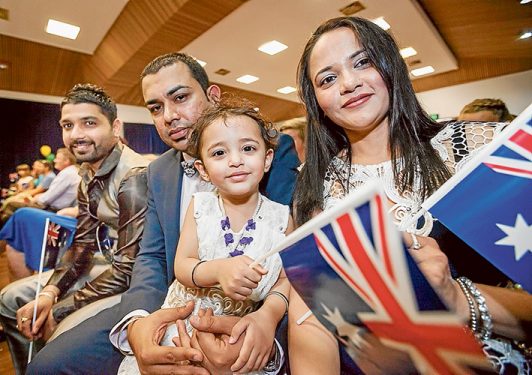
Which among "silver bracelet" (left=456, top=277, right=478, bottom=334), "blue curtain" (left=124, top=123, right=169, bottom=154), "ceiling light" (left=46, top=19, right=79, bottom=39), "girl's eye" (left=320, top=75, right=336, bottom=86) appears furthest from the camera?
"blue curtain" (left=124, top=123, right=169, bottom=154)

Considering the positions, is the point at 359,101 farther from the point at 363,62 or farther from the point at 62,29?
the point at 62,29

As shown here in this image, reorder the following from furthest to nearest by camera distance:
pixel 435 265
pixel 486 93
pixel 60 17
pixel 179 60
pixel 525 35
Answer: pixel 486 93 → pixel 525 35 → pixel 60 17 → pixel 179 60 → pixel 435 265

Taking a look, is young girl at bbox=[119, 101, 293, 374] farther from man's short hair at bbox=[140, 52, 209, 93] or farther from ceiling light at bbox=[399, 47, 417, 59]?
ceiling light at bbox=[399, 47, 417, 59]

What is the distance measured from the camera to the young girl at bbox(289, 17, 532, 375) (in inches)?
35.7

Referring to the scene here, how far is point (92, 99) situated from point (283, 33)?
452cm

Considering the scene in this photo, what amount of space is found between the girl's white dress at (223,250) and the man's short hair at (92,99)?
1.32 metres

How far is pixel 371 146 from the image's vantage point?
45.1 inches

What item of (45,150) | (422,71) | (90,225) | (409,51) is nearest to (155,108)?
(90,225)

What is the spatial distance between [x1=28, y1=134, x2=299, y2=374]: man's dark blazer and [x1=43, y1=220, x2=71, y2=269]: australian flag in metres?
0.89

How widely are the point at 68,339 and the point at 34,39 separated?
6.64 meters

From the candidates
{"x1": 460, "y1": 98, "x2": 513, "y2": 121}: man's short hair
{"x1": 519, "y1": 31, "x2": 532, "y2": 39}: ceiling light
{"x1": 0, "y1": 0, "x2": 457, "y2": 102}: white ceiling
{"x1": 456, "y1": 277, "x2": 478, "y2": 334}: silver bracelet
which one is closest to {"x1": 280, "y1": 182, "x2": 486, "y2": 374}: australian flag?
{"x1": 456, "y1": 277, "x2": 478, "y2": 334}: silver bracelet

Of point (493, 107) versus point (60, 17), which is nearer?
point (493, 107)

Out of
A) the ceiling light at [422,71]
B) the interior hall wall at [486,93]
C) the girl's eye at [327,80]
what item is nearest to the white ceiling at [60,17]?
the girl's eye at [327,80]

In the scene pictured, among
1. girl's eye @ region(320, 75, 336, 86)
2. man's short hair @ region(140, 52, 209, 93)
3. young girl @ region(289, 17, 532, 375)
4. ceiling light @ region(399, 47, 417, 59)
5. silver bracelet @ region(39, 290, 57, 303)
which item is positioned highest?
ceiling light @ region(399, 47, 417, 59)
